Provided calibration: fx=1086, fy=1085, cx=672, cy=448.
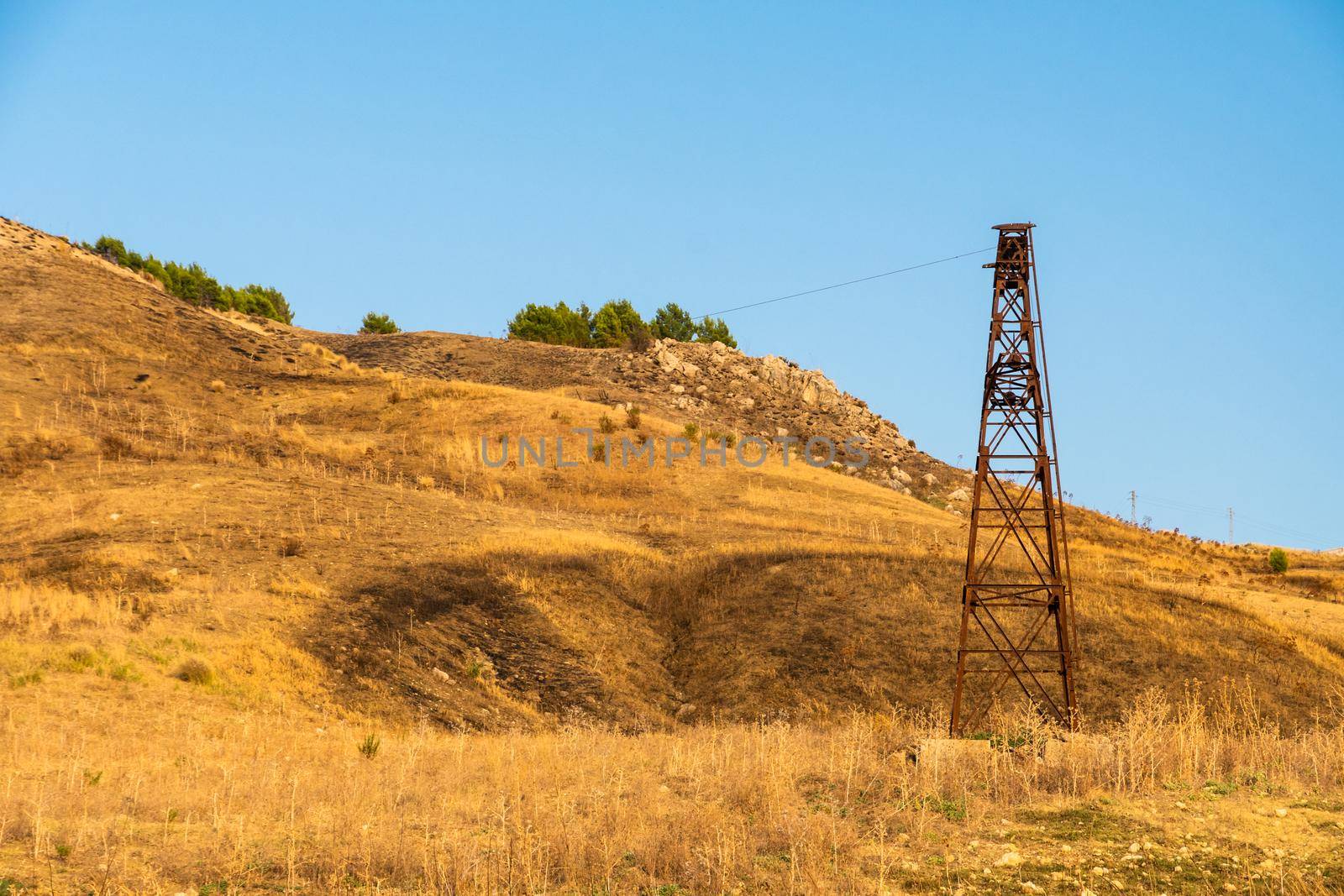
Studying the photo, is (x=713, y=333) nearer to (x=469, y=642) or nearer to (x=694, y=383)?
(x=694, y=383)

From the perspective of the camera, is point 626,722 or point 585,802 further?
point 626,722

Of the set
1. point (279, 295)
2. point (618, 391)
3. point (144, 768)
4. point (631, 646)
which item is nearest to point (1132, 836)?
point (144, 768)

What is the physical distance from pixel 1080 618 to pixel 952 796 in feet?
60.8

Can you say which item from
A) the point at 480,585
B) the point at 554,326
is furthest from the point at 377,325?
the point at 480,585

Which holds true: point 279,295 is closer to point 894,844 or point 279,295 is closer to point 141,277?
point 141,277

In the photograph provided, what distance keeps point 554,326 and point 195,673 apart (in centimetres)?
7829

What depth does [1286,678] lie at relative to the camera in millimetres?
27641

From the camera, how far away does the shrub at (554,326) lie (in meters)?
96.8

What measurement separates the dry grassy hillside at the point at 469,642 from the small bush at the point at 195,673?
114mm

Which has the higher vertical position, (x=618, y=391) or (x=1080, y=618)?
(x=618, y=391)

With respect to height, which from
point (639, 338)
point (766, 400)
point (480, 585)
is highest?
point (639, 338)

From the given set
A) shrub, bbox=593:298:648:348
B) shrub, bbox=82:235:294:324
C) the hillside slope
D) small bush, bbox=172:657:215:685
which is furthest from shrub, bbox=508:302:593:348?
small bush, bbox=172:657:215:685

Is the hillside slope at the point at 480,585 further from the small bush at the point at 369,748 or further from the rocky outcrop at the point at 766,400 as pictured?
the rocky outcrop at the point at 766,400

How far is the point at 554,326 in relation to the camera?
9806 cm
